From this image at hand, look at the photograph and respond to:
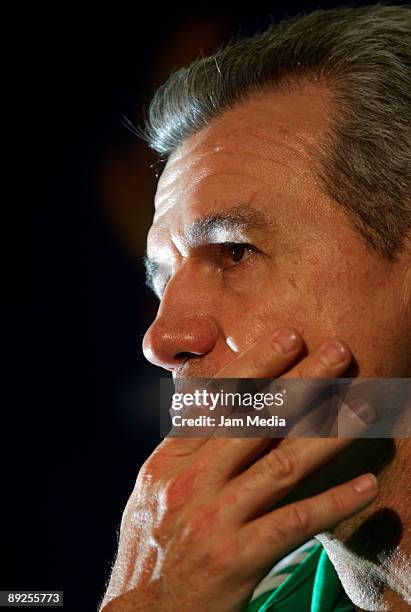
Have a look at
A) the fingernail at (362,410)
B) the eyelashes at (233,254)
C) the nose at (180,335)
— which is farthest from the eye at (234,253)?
the fingernail at (362,410)

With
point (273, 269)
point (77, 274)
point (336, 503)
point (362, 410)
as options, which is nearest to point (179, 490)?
point (336, 503)

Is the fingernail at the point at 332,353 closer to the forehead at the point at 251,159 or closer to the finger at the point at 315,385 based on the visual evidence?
the finger at the point at 315,385

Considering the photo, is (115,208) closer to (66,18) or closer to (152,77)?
(152,77)

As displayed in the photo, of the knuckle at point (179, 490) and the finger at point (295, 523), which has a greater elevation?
the knuckle at point (179, 490)

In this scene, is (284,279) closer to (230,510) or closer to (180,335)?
(180,335)

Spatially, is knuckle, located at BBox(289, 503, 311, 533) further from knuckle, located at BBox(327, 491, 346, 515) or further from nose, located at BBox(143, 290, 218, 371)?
nose, located at BBox(143, 290, 218, 371)

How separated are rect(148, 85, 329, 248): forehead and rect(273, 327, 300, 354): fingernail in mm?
288

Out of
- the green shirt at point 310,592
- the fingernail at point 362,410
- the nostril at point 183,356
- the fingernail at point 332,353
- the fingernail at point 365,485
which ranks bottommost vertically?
the green shirt at point 310,592

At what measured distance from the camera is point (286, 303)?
1323 mm

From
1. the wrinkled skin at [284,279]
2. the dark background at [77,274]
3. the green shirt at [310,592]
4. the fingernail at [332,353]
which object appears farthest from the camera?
the dark background at [77,274]

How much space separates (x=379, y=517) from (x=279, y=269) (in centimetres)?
51

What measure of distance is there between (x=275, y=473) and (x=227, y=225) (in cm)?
51

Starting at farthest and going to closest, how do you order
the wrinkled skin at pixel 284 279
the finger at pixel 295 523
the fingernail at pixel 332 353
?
the wrinkled skin at pixel 284 279, the fingernail at pixel 332 353, the finger at pixel 295 523

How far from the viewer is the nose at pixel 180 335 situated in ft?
4.38
